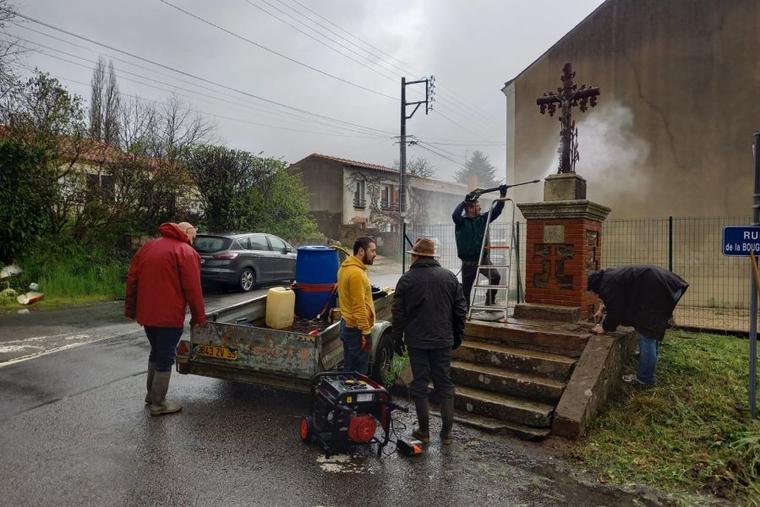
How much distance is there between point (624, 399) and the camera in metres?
5.25

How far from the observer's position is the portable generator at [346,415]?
3.98 m

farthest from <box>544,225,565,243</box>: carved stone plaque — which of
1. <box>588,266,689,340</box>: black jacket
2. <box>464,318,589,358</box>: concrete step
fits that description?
<box>464,318,589,358</box>: concrete step

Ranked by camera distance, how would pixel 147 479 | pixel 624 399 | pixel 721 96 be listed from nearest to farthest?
pixel 147 479
pixel 624 399
pixel 721 96

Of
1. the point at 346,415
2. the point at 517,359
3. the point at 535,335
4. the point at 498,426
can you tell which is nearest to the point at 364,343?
the point at 346,415

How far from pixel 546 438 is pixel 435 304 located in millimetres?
1607

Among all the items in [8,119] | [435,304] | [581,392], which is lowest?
[581,392]

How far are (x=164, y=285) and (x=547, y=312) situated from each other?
4562mm

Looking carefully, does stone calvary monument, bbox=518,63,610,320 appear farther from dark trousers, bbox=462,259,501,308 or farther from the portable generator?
the portable generator

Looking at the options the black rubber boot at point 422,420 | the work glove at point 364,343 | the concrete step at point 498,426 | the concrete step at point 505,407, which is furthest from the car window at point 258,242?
the black rubber boot at point 422,420

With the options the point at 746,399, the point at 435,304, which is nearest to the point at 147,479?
the point at 435,304

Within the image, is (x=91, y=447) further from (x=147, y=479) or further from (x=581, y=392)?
(x=581, y=392)

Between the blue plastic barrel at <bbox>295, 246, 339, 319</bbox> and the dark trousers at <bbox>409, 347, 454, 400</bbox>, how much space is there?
199 centimetres

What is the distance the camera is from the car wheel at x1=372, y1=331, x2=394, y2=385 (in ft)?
18.9

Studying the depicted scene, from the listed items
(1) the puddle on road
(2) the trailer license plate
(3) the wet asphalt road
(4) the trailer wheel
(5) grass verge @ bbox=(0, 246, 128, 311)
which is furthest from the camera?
(5) grass verge @ bbox=(0, 246, 128, 311)
